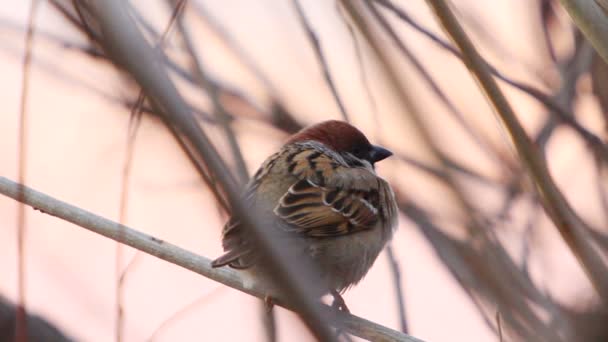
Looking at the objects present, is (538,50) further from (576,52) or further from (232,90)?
(232,90)

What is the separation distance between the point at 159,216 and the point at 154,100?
2136mm

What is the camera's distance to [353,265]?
3.10m

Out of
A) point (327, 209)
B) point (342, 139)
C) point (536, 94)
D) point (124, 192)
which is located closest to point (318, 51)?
point (536, 94)

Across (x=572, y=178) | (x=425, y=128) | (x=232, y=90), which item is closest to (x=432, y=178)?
(x=425, y=128)

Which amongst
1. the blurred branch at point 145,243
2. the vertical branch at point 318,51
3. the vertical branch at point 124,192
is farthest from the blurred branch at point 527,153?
the blurred branch at point 145,243

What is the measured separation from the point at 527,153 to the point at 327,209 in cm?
170

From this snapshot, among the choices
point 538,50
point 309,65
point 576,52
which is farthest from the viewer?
point 309,65

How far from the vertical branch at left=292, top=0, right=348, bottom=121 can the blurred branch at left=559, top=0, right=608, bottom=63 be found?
539 mm

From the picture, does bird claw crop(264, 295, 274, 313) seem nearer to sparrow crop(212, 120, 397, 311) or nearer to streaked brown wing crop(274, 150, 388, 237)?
sparrow crop(212, 120, 397, 311)

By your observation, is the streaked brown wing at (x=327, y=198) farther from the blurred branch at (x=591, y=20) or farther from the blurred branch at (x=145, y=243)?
the blurred branch at (x=591, y=20)

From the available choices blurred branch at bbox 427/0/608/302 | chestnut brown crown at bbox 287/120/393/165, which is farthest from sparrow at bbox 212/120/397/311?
blurred branch at bbox 427/0/608/302

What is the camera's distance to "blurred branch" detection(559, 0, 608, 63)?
1427 millimetres

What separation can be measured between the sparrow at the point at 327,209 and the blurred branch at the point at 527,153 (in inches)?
47.8

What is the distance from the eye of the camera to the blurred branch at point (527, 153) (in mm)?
1415
